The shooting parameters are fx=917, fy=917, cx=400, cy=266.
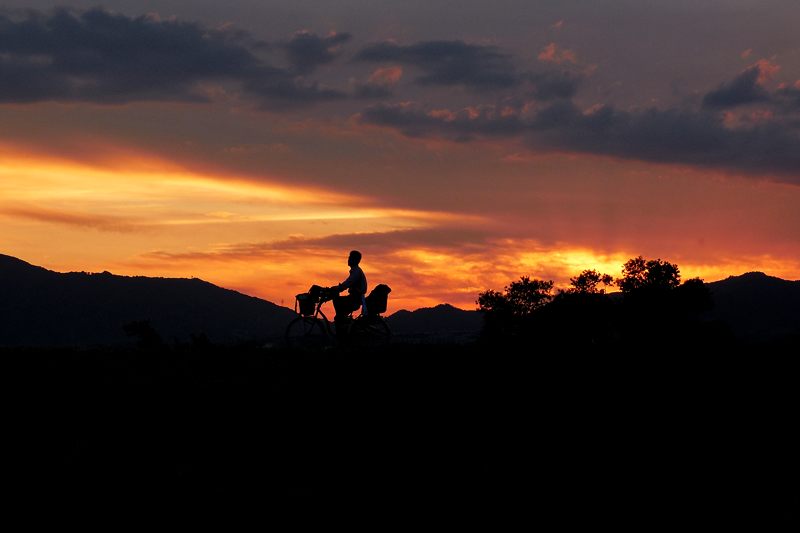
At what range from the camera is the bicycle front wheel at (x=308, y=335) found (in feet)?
87.1

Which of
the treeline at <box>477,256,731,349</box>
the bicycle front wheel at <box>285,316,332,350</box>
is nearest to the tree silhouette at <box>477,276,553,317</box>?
the treeline at <box>477,256,731,349</box>

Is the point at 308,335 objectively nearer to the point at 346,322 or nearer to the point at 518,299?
the point at 346,322

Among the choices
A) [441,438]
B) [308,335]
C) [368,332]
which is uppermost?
[368,332]

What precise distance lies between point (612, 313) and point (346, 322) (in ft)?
106

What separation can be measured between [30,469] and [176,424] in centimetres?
267

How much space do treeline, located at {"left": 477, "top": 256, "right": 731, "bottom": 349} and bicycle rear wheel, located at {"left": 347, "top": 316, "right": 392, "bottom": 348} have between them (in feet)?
10.2

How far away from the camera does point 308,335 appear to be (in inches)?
1080

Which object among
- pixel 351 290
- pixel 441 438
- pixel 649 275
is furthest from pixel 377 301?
pixel 649 275

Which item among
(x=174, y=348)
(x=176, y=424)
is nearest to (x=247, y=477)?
(x=176, y=424)

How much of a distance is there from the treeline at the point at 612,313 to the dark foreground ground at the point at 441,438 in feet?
6.89

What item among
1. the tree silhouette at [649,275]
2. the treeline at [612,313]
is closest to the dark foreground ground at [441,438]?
the treeline at [612,313]

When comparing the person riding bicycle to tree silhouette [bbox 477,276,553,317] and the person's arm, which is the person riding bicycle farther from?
tree silhouette [bbox 477,276,553,317]

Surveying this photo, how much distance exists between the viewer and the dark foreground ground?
12781 mm

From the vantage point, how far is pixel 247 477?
44.9 feet
